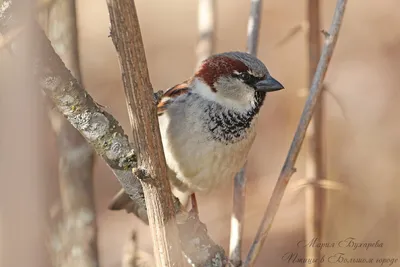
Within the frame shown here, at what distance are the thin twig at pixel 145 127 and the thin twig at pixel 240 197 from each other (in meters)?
0.51

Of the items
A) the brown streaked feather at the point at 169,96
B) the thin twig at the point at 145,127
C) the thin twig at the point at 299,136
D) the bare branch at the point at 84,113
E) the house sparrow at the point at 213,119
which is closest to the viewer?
the thin twig at the point at 145,127

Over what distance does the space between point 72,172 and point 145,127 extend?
32.8 inches

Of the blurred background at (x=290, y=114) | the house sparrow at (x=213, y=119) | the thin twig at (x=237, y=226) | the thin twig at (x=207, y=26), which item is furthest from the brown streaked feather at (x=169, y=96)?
the blurred background at (x=290, y=114)

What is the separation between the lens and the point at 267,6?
17.1 feet

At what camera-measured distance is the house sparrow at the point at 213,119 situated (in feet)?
6.56

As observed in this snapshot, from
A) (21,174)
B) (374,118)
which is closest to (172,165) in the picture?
(21,174)

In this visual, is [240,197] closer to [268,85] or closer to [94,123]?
[268,85]

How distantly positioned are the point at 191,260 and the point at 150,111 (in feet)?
1.79

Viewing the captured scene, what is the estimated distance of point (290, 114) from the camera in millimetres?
4297

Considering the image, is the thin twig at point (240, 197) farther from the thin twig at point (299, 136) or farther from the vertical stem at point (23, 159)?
the vertical stem at point (23, 159)

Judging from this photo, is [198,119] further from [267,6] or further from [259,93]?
[267,6]

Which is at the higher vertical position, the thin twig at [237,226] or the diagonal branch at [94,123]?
the diagonal branch at [94,123]

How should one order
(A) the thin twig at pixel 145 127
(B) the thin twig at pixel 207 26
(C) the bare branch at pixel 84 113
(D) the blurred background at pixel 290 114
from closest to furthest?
(A) the thin twig at pixel 145 127 → (C) the bare branch at pixel 84 113 → (B) the thin twig at pixel 207 26 → (D) the blurred background at pixel 290 114

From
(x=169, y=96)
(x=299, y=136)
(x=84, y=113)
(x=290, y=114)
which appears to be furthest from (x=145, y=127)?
(x=290, y=114)
